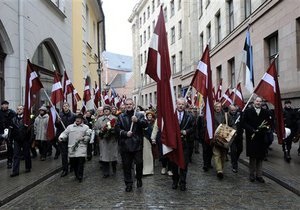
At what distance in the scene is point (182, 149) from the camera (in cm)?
745

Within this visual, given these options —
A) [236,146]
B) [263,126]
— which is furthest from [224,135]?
[236,146]

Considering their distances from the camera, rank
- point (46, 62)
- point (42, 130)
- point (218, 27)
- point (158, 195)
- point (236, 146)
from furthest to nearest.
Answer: point (218, 27) < point (46, 62) < point (42, 130) < point (236, 146) < point (158, 195)

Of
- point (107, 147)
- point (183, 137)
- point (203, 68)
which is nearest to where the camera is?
point (183, 137)

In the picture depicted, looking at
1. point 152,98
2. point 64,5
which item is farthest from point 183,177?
point 152,98

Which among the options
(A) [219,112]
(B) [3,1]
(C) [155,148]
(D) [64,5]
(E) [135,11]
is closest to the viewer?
(A) [219,112]

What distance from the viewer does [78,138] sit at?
29.2ft

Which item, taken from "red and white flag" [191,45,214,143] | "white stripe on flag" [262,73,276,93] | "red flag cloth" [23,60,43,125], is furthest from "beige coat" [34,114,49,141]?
"white stripe on flag" [262,73,276,93]

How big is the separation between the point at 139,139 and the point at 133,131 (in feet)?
0.63

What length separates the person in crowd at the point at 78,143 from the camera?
882 cm

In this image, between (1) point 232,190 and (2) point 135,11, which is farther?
(2) point 135,11

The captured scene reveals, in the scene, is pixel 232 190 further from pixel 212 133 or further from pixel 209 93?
pixel 209 93

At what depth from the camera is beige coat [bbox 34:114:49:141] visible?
12.3 m

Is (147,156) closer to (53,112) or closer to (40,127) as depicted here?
(53,112)

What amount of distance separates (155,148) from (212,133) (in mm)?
2280
